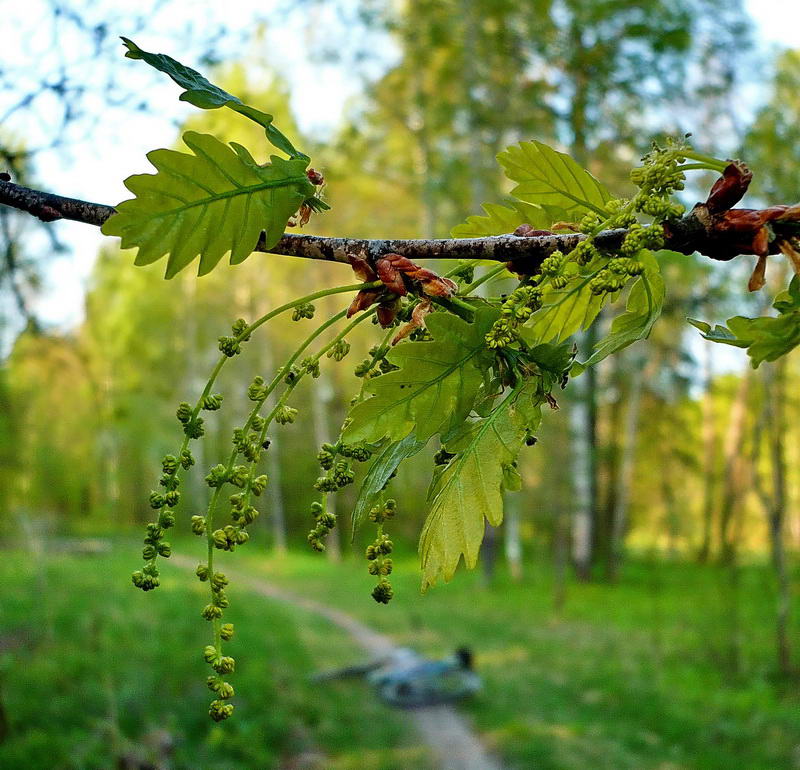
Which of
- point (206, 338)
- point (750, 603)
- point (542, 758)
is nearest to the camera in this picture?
point (542, 758)

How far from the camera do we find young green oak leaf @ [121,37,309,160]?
0.88m

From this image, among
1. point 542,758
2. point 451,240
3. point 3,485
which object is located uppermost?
point 451,240

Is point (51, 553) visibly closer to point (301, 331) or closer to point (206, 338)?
point (301, 331)

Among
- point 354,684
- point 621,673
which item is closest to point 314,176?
point 354,684

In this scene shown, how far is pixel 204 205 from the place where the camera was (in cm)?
84

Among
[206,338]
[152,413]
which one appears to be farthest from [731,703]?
[206,338]

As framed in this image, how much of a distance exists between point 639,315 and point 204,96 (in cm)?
52

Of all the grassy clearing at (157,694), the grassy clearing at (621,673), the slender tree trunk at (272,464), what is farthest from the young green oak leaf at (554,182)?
the slender tree trunk at (272,464)

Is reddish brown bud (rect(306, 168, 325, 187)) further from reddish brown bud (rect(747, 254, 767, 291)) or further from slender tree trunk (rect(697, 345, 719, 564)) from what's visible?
slender tree trunk (rect(697, 345, 719, 564))

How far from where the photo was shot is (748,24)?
9.22m

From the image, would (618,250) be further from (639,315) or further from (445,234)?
(445,234)

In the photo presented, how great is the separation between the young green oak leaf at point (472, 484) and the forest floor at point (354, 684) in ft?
12.7

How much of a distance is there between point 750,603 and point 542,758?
6942 millimetres

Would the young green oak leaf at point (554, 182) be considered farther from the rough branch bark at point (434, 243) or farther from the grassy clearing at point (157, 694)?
the grassy clearing at point (157, 694)
